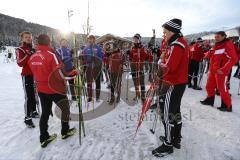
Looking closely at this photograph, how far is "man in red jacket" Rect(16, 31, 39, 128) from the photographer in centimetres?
442

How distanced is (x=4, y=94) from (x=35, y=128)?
439 cm

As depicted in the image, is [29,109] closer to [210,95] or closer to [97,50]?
[97,50]

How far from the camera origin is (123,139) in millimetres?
3988

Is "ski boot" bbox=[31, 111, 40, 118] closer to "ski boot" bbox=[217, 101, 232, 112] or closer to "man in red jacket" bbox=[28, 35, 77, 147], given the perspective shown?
"man in red jacket" bbox=[28, 35, 77, 147]

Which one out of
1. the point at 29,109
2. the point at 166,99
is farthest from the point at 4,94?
the point at 166,99

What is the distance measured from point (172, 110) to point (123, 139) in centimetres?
120

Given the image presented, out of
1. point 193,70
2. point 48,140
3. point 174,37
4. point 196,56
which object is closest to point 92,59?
point 48,140

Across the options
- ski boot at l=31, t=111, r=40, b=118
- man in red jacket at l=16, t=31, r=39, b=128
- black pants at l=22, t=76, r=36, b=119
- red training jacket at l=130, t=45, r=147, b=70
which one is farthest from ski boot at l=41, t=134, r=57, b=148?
red training jacket at l=130, t=45, r=147, b=70

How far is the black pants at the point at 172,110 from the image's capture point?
330 cm

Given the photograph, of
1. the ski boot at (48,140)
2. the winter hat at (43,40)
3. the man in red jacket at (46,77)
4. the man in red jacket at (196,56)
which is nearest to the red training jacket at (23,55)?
the man in red jacket at (46,77)

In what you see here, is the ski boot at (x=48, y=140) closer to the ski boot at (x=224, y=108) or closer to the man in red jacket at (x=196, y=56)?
the ski boot at (x=224, y=108)

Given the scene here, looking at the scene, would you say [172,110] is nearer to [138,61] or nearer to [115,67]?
[138,61]

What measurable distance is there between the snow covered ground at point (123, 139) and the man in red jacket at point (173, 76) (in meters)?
0.33

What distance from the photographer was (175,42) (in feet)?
10.2
